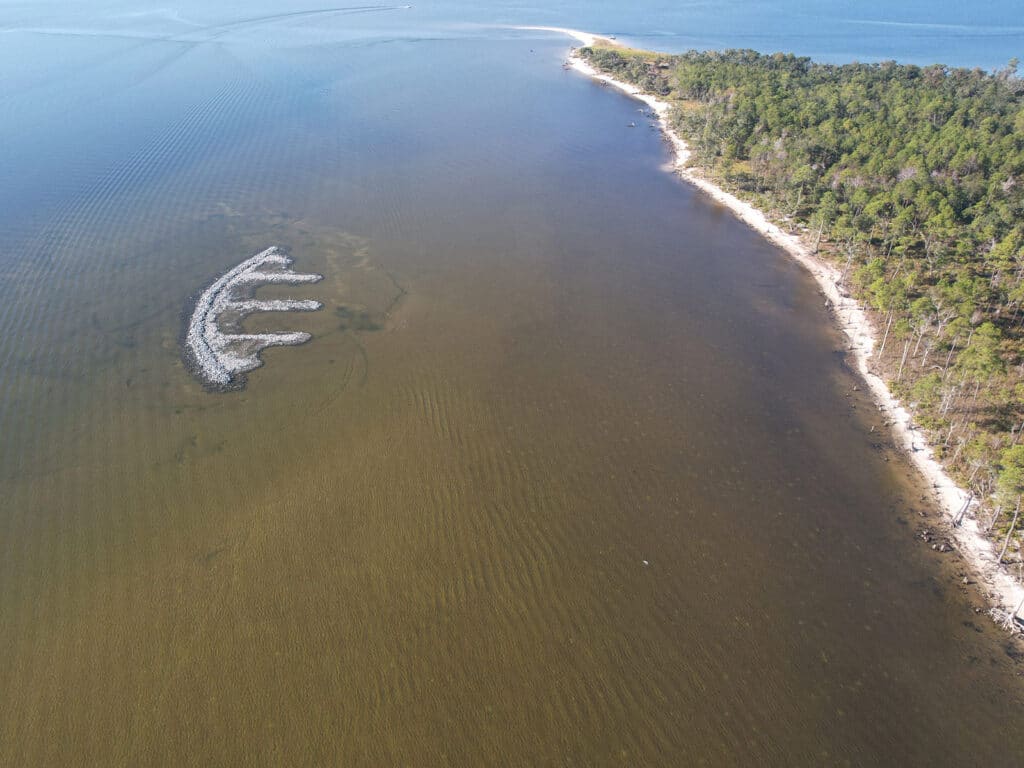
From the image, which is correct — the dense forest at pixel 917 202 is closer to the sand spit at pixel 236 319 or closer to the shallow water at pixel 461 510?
the shallow water at pixel 461 510

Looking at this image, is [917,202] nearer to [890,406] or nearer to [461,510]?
[890,406]

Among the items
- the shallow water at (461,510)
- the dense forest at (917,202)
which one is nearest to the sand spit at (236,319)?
the shallow water at (461,510)

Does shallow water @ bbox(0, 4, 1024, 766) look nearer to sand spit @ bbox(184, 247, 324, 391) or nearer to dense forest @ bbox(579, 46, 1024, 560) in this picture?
sand spit @ bbox(184, 247, 324, 391)

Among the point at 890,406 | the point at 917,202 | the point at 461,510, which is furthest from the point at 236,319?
the point at 917,202

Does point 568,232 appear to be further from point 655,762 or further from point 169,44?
point 169,44

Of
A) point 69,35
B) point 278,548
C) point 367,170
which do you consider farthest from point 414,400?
point 69,35

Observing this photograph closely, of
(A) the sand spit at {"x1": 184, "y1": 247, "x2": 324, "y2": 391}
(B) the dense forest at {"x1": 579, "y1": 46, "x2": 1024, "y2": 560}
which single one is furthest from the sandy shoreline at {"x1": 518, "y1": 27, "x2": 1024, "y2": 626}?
(A) the sand spit at {"x1": 184, "y1": 247, "x2": 324, "y2": 391}
